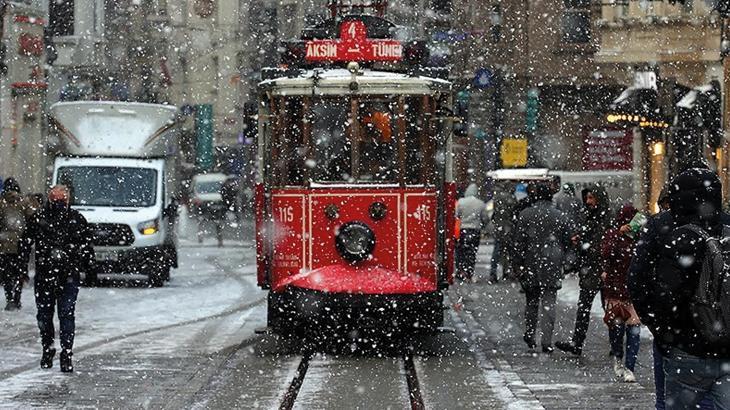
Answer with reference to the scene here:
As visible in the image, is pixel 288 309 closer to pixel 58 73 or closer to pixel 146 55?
pixel 58 73

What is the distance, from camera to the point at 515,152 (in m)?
50.2

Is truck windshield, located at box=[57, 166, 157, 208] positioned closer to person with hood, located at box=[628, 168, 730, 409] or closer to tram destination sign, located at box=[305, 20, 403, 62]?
tram destination sign, located at box=[305, 20, 403, 62]

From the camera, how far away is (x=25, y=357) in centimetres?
1543

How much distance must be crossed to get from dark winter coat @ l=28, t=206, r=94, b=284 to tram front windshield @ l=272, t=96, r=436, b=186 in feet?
9.29

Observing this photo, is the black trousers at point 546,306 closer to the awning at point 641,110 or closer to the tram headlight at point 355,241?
the tram headlight at point 355,241

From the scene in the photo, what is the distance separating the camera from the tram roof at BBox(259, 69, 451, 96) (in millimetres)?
16203

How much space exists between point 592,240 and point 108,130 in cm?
1358

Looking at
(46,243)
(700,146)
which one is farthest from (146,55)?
(46,243)

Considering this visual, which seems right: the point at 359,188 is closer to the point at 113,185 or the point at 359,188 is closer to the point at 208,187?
the point at 113,185

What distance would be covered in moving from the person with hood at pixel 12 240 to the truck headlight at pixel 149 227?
14.6 ft

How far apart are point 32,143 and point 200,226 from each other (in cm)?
1381

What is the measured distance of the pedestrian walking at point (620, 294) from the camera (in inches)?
528

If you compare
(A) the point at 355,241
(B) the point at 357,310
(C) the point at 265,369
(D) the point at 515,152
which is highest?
(D) the point at 515,152

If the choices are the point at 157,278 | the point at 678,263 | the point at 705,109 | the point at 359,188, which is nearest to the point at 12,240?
the point at 157,278
